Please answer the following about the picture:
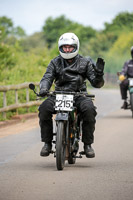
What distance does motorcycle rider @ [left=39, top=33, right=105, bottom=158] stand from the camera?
877 centimetres

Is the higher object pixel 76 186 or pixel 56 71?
pixel 56 71

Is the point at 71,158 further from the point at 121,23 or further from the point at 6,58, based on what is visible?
the point at 121,23

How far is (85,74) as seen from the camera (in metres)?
9.12

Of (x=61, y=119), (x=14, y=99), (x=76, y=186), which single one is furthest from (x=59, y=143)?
(x=14, y=99)

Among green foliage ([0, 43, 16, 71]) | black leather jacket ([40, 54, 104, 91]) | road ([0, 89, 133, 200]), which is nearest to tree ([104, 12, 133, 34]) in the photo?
green foliage ([0, 43, 16, 71])

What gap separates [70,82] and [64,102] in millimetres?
641

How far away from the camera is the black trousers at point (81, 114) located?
28.6 feet

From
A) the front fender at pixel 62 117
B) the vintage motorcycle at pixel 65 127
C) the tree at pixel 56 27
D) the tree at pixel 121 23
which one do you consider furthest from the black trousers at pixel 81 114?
the tree at pixel 56 27

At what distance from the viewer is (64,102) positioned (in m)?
8.41

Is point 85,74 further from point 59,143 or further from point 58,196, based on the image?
point 58,196

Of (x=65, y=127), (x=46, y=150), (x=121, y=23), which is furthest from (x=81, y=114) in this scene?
(x=121, y=23)

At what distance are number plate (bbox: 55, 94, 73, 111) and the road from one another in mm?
841

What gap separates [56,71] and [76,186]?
2.35m

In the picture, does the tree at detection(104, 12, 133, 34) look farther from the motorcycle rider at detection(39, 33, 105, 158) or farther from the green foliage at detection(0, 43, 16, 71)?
the motorcycle rider at detection(39, 33, 105, 158)
